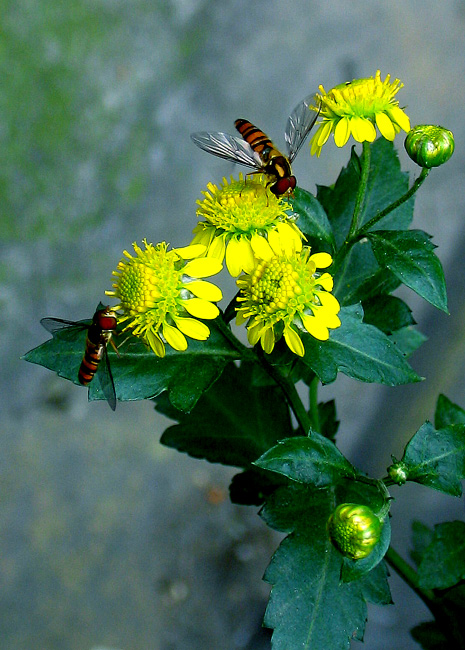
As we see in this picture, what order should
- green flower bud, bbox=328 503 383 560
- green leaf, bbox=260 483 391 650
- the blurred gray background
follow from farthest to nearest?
the blurred gray background < green leaf, bbox=260 483 391 650 < green flower bud, bbox=328 503 383 560

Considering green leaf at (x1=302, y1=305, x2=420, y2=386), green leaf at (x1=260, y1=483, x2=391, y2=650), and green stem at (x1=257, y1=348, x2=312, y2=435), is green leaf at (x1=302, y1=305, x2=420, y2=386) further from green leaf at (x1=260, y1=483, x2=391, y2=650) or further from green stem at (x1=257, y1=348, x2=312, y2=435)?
green leaf at (x1=260, y1=483, x2=391, y2=650)

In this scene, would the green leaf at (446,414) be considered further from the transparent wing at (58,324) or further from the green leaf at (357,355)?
the transparent wing at (58,324)

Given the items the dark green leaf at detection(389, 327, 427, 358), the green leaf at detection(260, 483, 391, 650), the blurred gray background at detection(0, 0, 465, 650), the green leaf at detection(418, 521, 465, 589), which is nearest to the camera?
the green leaf at detection(260, 483, 391, 650)

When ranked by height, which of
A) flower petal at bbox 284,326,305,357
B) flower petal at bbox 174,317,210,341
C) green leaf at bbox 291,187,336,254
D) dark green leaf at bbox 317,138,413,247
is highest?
dark green leaf at bbox 317,138,413,247

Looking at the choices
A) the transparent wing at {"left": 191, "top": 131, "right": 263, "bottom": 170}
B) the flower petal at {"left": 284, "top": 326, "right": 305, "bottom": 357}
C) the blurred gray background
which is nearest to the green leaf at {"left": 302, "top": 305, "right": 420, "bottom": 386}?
the flower petal at {"left": 284, "top": 326, "right": 305, "bottom": 357}

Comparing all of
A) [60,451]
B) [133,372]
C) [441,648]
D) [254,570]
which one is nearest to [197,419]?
[133,372]

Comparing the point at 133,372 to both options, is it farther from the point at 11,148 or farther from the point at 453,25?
the point at 453,25
